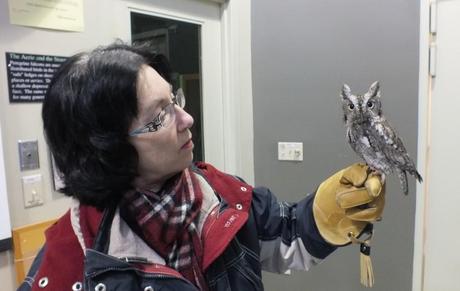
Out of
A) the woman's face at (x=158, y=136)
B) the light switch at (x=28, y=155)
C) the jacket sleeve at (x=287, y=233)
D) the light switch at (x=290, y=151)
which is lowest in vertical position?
the jacket sleeve at (x=287, y=233)

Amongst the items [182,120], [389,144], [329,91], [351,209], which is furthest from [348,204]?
[329,91]

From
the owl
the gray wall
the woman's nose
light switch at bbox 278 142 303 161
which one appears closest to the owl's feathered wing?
the owl

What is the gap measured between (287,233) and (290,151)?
3.16ft

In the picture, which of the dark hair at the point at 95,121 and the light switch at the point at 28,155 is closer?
the dark hair at the point at 95,121

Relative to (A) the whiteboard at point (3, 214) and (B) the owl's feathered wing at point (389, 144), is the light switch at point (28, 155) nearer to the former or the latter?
(A) the whiteboard at point (3, 214)

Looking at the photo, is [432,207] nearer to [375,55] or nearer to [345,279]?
[345,279]

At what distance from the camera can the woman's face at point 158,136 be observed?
66 cm

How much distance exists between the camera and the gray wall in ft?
5.14

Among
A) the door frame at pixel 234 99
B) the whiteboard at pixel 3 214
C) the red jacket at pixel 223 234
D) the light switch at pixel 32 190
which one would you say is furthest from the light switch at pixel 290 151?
the whiteboard at pixel 3 214

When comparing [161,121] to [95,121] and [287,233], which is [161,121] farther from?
[287,233]

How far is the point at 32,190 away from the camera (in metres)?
1.12

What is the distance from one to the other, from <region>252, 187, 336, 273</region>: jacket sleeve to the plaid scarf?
0.18 m

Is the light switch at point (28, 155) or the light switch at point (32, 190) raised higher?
the light switch at point (28, 155)

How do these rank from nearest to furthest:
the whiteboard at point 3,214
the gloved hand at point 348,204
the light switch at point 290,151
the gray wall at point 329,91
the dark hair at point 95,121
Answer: the dark hair at point 95,121 → the gloved hand at point 348,204 → the whiteboard at point 3,214 → the gray wall at point 329,91 → the light switch at point 290,151
